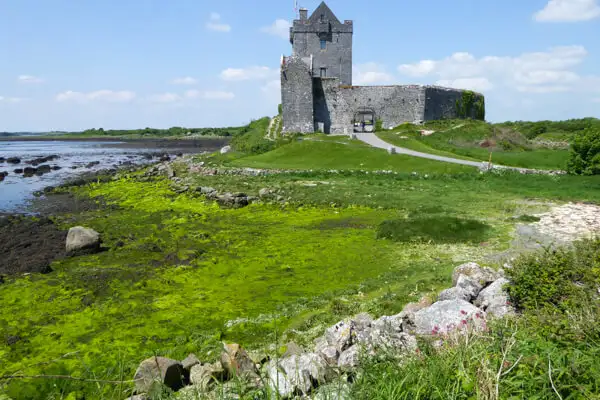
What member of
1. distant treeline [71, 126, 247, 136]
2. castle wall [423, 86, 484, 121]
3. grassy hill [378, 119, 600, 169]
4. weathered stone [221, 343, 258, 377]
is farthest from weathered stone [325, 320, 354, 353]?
distant treeline [71, 126, 247, 136]

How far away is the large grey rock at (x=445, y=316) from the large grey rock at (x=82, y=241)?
459 inches

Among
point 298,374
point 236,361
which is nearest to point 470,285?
point 298,374

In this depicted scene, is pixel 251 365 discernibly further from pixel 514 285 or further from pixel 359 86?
pixel 359 86

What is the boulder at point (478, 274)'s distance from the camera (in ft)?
29.5

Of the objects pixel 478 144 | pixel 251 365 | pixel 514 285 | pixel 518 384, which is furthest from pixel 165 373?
pixel 478 144

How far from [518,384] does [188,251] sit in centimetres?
1166

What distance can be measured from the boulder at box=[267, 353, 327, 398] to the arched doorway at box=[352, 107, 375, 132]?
44.3 metres

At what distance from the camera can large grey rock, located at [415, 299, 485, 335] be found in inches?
264

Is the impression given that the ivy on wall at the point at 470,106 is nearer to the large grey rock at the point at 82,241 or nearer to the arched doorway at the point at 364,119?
the arched doorway at the point at 364,119

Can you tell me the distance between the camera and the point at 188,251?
14.4m

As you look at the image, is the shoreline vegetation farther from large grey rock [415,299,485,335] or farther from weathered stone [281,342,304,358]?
large grey rock [415,299,485,335]

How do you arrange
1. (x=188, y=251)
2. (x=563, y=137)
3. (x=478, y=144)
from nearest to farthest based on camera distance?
(x=188, y=251), (x=478, y=144), (x=563, y=137)

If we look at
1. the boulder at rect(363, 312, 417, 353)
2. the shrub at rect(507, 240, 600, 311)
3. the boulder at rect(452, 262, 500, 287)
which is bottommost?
the boulder at rect(363, 312, 417, 353)

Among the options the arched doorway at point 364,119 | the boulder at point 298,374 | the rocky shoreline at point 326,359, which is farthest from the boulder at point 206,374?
the arched doorway at point 364,119
